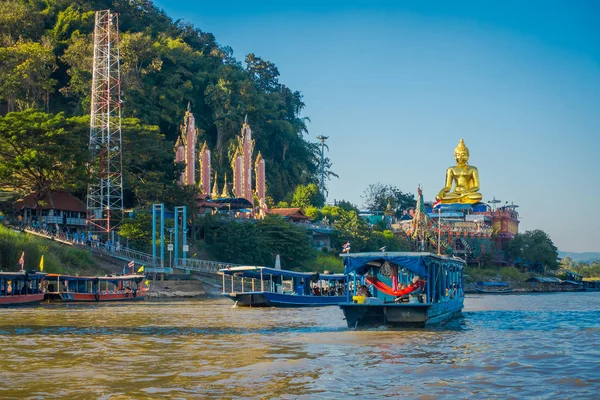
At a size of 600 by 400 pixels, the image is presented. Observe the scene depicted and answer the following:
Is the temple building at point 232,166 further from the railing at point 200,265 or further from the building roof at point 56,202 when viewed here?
the railing at point 200,265

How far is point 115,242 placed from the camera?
60.9 metres

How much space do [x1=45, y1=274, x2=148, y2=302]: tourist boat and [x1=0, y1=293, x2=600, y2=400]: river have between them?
44.7ft

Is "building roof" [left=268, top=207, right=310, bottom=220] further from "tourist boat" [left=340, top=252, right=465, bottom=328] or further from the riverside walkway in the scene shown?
"tourist boat" [left=340, top=252, right=465, bottom=328]

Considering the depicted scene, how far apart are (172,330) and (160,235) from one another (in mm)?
34609

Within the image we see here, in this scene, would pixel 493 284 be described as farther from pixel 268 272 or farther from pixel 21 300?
pixel 21 300

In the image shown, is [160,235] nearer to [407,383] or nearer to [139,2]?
[407,383]

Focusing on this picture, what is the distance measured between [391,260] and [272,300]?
50.7ft

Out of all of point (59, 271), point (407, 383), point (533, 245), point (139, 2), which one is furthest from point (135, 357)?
point (139, 2)

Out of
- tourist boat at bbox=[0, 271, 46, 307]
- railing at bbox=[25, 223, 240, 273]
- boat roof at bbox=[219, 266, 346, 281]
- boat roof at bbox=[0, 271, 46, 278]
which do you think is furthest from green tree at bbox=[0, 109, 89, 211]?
boat roof at bbox=[219, 266, 346, 281]

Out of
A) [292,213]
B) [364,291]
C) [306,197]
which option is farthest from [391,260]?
[306,197]

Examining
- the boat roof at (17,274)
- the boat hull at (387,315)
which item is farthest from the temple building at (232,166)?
the boat hull at (387,315)

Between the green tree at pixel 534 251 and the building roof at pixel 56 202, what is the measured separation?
51.9m

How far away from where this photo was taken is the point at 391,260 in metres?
27.5

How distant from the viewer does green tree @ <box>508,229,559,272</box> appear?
94.8 meters
